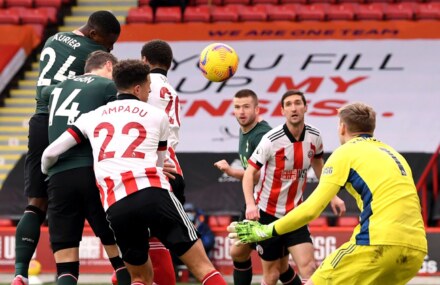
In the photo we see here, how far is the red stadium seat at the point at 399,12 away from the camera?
56.4ft

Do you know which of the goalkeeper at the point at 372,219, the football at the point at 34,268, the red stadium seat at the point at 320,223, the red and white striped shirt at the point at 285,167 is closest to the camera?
the goalkeeper at the point at 372,219

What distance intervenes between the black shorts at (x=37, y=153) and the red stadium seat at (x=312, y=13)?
9.56 meters

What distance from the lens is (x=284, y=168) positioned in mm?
9875

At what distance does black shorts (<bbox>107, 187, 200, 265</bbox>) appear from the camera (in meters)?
6.99

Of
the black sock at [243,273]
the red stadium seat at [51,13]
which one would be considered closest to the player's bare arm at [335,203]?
the black sock at [243,273]

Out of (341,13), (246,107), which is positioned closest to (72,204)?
(246,107)

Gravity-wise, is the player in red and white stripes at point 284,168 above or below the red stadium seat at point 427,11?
below

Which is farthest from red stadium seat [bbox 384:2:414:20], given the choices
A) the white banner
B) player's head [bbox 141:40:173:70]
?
player's head [bbox 141:40:173:70]

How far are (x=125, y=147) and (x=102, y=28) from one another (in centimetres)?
147

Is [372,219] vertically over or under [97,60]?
under

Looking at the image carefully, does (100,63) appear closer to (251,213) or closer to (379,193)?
(251,213)

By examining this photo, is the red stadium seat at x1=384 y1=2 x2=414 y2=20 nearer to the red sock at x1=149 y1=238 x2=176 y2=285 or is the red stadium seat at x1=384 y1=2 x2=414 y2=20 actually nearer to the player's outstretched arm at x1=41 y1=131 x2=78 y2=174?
the red sock at x1=149 y1=238 x2=176 y2=285

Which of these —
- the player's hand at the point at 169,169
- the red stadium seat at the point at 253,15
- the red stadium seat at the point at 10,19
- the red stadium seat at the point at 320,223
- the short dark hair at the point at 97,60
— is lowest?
the red stadium seat at the point at 320,223

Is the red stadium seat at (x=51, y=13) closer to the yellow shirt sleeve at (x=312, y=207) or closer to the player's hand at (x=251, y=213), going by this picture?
the player's hand at (x=251, y=213)
